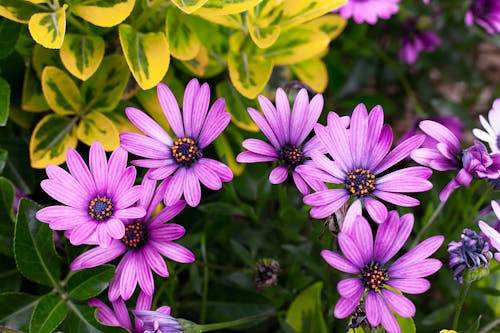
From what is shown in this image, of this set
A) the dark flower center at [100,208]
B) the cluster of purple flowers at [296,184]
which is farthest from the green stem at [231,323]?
the dark flower center at [100,208]

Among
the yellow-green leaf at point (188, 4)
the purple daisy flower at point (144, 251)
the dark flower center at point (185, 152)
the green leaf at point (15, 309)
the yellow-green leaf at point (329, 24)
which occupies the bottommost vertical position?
the green leaf at point (15, 309)

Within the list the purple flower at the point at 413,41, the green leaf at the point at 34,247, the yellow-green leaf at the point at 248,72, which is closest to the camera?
the green leaf at the point at 34,247

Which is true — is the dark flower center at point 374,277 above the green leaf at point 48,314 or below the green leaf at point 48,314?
above

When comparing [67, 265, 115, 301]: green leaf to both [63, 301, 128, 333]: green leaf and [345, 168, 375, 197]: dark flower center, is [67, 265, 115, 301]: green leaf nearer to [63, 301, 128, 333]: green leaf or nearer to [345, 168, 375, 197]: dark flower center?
[63, 301, 128, 333]: green leaf

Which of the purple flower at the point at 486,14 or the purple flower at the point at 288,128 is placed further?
the purple flower at the point at 486,14

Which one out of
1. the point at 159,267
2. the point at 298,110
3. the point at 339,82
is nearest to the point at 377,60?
the point at 339,82

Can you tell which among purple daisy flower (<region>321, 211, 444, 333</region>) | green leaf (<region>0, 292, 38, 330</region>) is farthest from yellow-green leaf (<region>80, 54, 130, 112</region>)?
purple daisy flower (<region>321, 211, 444, 333</region>)

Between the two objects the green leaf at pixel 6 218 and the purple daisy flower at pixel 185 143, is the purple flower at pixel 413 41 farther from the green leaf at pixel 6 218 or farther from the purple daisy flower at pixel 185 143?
the green leaf at pixel 6 218
